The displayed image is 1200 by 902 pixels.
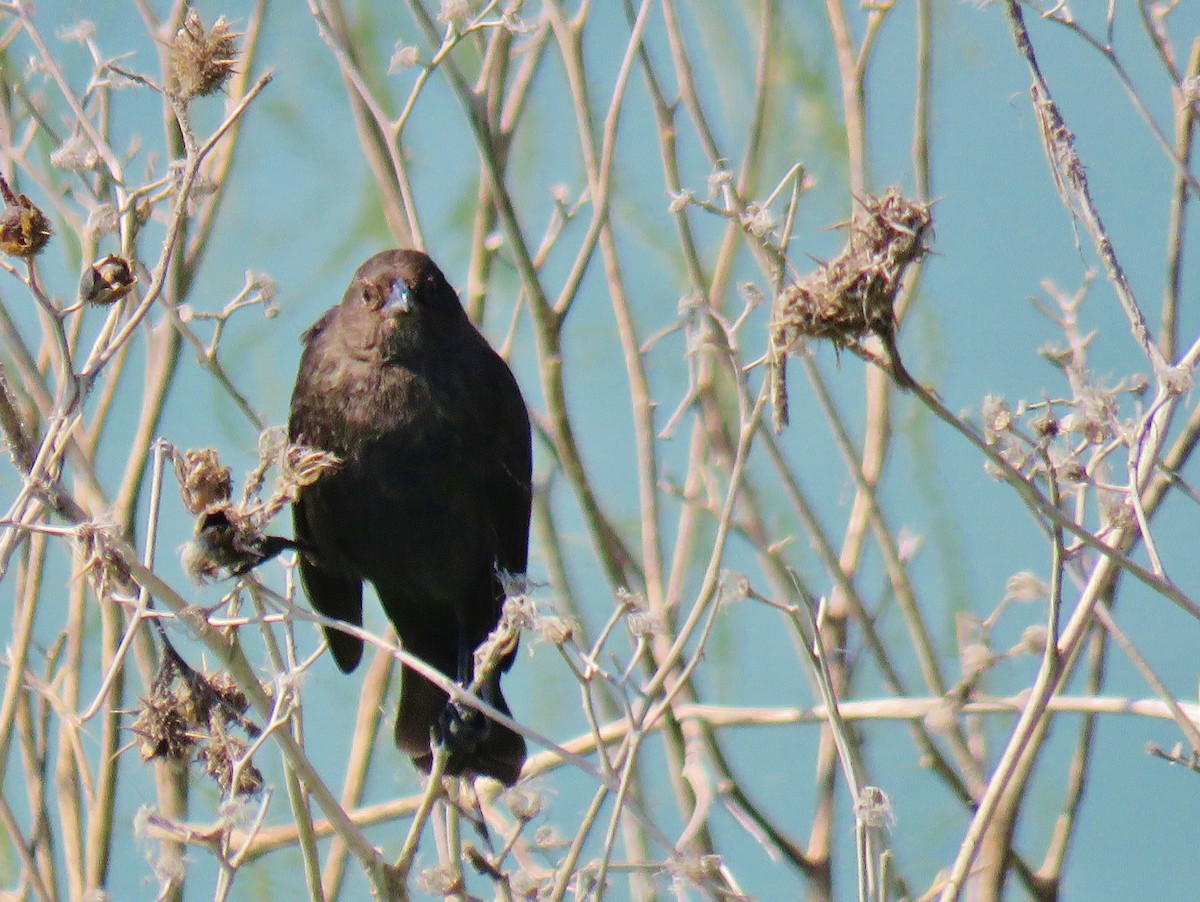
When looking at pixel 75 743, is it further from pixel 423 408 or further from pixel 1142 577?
pixel 1142 577

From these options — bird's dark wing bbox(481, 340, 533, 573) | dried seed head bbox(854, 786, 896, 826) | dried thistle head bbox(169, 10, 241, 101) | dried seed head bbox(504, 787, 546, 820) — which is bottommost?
dried seed head bbox(854, 786, 896, 826)

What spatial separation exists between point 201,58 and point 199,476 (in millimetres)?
739

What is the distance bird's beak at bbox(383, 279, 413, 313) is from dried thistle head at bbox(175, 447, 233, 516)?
→ 161 centimetres

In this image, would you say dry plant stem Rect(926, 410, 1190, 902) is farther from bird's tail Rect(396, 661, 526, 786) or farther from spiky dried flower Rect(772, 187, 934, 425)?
bird's tail Rect(396, 661, 526, 786)

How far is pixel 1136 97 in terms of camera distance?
2.36 metres

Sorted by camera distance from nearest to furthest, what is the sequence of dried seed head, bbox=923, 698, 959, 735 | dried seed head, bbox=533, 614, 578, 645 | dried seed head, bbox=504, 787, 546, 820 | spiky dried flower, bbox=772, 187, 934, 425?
spiky dried flower, bbox=772, 187, 934, 425, dried seed head, bbox=533, 614, 578, 645, dried seed head, bbox=504, 787, 546, 820, dried seed head, bbox=923, 698, 959, 735

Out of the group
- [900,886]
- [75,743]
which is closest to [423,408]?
[75,743]

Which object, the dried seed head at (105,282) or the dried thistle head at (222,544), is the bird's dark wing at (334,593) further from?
the dried seed head at (105,282)

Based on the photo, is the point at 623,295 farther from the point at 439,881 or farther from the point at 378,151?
the point at 439,881

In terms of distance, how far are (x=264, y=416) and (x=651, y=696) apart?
1214 millimetres

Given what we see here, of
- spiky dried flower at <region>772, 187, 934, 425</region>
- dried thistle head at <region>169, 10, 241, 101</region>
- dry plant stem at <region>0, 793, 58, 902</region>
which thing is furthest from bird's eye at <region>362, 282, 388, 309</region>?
spiky dried flower at <region>772, 187, 934, 425</region>

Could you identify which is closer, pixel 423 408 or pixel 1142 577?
pixel 1142 577

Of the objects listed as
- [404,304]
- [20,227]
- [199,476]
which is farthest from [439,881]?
[404,304]

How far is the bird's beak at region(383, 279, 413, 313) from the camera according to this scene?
12.5 feet
